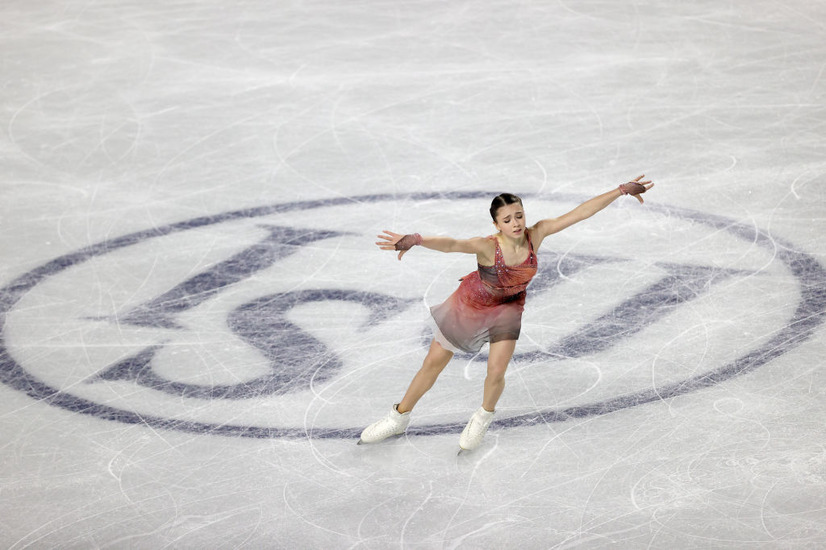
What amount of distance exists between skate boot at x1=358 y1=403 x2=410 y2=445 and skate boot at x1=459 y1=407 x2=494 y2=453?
32 cm

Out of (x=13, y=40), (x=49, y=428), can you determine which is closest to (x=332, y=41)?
(x=13, y=40)

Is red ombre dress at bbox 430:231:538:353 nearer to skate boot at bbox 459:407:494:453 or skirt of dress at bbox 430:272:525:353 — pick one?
skirt of dress at bbox 430:272:525:353

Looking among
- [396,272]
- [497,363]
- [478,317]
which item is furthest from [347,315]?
[497,363]

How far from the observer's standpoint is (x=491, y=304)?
16.0 feet

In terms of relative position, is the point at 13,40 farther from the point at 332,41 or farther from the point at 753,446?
the point at 753,446

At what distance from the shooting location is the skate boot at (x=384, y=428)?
504 cm

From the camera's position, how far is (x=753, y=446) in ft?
15.9

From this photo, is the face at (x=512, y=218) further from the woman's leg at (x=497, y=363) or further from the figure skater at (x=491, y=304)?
the woman's leg at (x=497, y=363)

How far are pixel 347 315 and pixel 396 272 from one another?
0.64m

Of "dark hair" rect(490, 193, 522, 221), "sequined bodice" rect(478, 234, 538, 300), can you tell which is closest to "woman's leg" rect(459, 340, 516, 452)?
"sequined bodice" rect(478, 234, 538, 300)

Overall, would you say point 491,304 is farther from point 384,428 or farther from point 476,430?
point 384,428

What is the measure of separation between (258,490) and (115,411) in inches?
43.2

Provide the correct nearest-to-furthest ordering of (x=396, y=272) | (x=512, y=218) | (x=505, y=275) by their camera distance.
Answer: (x=512, y=218) → (x=505, y=275) → (x=396, y=272)

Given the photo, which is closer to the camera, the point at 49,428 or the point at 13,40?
the point at 49,428
